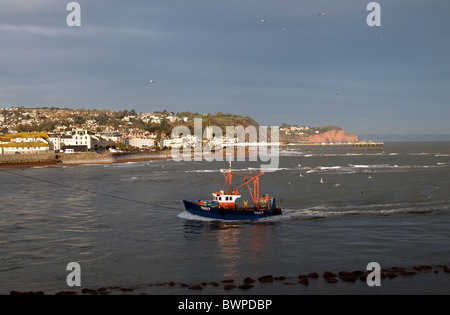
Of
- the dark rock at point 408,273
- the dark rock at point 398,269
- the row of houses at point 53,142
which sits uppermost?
the row of houses at point 53,142

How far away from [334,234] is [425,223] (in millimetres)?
8092

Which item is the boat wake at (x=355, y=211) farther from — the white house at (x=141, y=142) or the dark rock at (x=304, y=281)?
the white house at (x=141, y=142)

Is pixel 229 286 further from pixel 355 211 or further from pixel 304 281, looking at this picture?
pixel 355 211

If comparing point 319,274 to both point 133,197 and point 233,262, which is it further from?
point 133,197

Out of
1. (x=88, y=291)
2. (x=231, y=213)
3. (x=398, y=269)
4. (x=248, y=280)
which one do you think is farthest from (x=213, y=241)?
(x=398, y=269)

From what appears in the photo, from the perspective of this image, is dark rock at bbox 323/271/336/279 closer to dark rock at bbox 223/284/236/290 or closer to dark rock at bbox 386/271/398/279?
dark rock at bbox 386/271/398/279

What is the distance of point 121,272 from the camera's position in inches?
891

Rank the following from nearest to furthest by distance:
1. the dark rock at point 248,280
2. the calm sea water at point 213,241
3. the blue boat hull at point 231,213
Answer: the dark rock at point 248,280 → the calm sea water at point 213,241 → the blue boat hull at point 231,213

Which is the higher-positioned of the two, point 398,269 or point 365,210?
point 365,210

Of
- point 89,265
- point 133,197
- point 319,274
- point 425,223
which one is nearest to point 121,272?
point 89,265

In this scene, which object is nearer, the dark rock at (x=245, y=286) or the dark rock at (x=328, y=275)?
the dark rock at (x=245, y=286)

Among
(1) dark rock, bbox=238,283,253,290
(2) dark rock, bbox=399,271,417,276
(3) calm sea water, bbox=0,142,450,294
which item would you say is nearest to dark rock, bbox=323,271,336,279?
(3) calm sea water, bbox=0,142,450,294

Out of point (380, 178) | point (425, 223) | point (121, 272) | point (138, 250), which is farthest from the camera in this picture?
point (380, 178)

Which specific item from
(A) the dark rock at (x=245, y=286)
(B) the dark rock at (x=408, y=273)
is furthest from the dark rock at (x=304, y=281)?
(B) the dark rock at (x=408, y=273)
